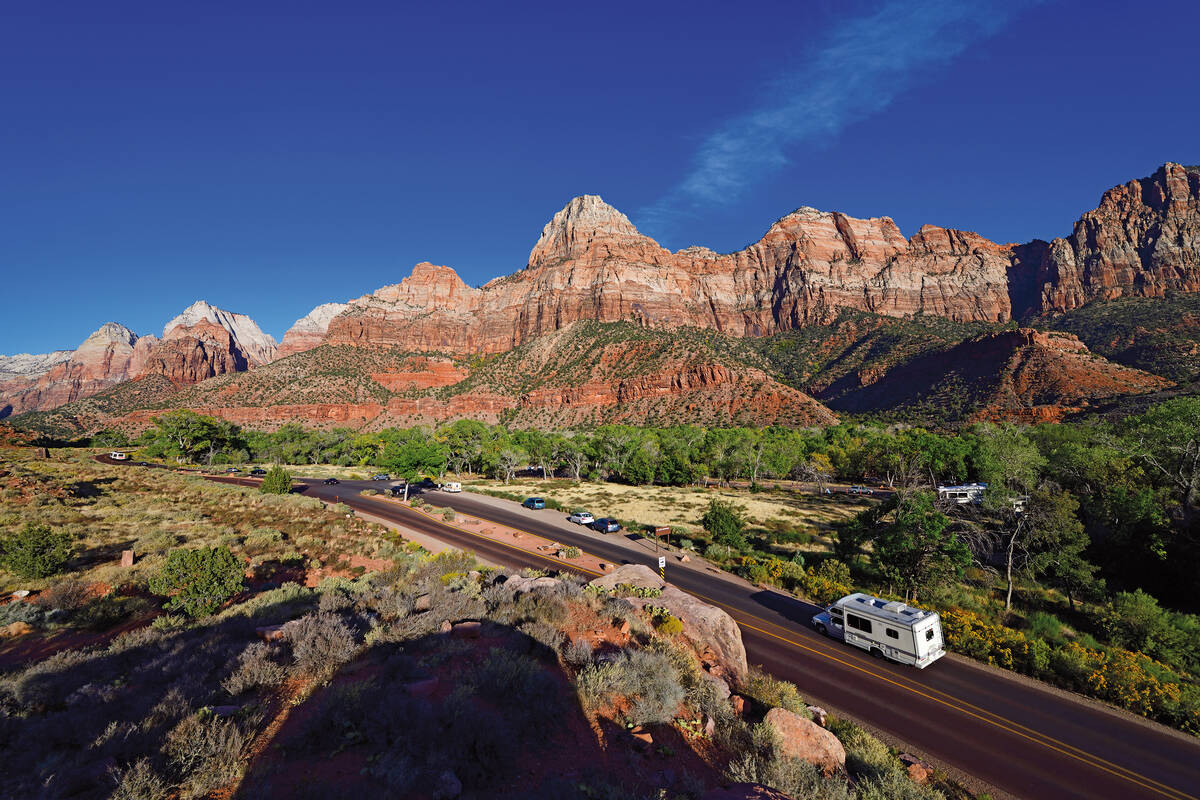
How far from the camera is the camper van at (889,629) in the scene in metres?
16.4

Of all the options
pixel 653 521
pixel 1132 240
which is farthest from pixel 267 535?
pixel 1132 240

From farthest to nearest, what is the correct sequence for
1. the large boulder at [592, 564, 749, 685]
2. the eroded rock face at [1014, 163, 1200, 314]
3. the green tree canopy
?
the eroded rock face at [1014, 163, 1200, 314] < the green tree canopy < the large boulder at [592, 564, 749, 685]

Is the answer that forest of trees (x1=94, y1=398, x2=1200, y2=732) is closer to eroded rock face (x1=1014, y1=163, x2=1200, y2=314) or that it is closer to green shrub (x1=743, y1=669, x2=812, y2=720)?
green shrub (x1=743, y1=669, x2=812, y2=720)

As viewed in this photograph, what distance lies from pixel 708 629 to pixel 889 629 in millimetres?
8361

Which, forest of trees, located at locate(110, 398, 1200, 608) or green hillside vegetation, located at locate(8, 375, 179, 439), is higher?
green hillside vegetation, located at locate(8, 375, 179, 439)

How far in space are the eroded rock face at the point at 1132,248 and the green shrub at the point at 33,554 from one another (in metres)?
227

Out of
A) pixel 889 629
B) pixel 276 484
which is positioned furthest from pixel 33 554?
pixel 889 629

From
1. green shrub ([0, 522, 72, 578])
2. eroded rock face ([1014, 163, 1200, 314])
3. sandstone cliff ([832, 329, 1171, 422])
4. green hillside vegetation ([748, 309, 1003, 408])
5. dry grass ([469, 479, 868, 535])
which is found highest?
eroded rock face ([1014, 163, 1200, 314])

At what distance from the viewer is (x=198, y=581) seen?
14047mm

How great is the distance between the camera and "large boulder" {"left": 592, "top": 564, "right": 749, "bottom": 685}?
13312mm

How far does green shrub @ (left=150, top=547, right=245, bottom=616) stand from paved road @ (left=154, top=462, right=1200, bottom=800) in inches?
733

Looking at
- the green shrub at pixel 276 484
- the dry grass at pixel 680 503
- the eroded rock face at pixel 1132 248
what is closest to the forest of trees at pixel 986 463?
the dry grass at pixel 680 503

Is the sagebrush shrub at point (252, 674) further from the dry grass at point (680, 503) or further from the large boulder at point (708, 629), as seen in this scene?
the dry grass at point (680, 503)

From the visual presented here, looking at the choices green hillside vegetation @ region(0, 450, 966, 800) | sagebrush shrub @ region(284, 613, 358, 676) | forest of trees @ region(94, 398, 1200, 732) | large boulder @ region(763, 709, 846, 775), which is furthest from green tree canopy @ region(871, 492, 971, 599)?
sagebrush shrub @ region(284, 613, 358, 676)
